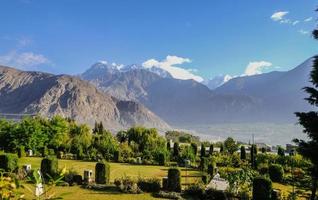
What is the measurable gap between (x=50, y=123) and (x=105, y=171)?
22.4 metres

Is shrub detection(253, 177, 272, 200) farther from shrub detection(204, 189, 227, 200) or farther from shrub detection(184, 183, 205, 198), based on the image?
shrub detection(184, 183, 205, 198)

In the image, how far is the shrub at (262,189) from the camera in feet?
64.8

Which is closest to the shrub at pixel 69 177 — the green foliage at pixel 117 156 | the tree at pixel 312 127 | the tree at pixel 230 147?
the tree at pixel 312 127

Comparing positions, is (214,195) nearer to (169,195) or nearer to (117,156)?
(169,195)

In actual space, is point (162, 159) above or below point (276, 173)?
above

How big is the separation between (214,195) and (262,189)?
252cm

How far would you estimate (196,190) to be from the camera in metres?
22.0

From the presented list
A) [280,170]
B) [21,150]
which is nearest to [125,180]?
[280,170]

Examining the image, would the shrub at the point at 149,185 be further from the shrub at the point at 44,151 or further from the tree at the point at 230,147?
the tree at the point at 230,147

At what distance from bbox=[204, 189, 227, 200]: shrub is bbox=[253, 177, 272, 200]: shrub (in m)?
1.63

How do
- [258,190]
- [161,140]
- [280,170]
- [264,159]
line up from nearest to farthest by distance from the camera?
[258,190] → [280,170] → [264,159] → [161,140]

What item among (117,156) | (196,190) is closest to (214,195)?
(196,190)

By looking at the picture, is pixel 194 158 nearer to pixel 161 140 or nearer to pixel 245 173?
pixel 161 140

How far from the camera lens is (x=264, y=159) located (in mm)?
39781
